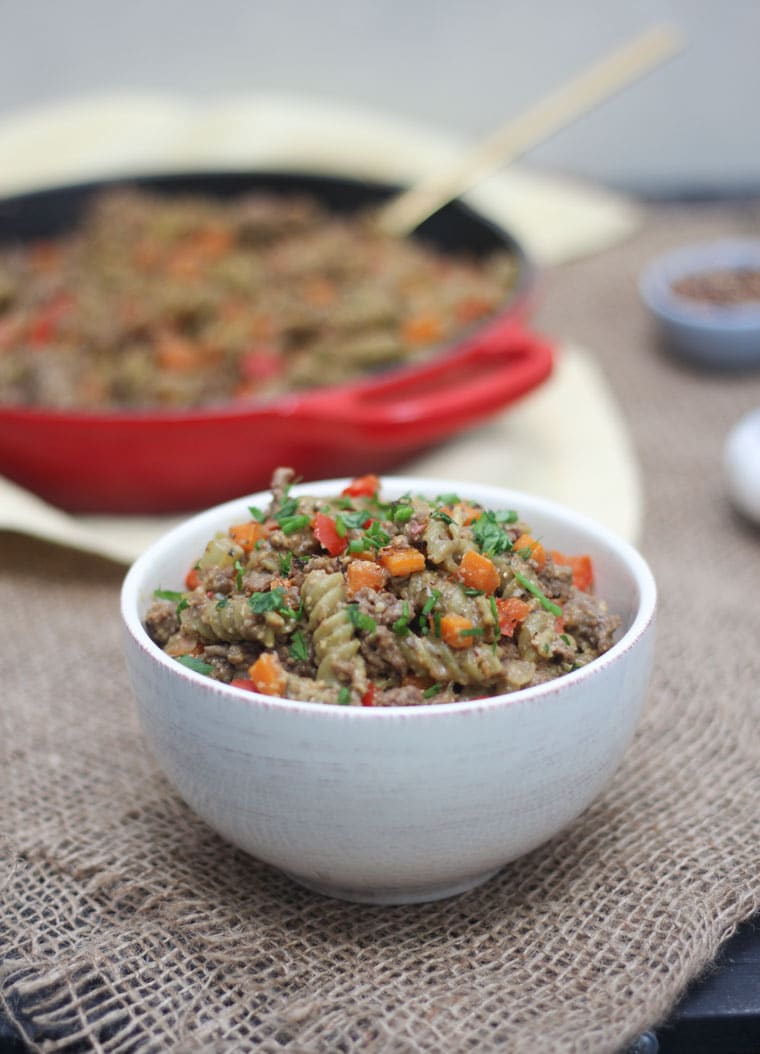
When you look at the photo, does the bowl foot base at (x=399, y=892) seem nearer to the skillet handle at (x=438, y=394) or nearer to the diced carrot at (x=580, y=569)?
the diced carrot at (x=580, y=569)

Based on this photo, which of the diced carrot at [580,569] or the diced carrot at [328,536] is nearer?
the diced carrot at [328,536]

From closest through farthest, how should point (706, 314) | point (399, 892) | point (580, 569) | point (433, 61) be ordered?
point (399, 892) → point (580, 569) → point (706, 314) → point (433, 61)

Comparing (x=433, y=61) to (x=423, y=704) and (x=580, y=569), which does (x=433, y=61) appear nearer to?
(x=580, y=569)

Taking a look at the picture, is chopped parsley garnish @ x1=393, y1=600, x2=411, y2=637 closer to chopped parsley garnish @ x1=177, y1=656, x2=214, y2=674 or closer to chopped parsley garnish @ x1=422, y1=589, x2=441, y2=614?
chopped parsley garnish @ x1=422, y1=589, x2=441, y2=614

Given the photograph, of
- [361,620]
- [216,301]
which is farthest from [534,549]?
[216,301]

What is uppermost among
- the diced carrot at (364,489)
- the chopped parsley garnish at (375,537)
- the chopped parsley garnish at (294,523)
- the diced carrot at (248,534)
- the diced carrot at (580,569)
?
the chopped parsley garnish at (294,523)

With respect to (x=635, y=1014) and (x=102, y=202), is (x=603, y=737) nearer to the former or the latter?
(x=635, y=1014)

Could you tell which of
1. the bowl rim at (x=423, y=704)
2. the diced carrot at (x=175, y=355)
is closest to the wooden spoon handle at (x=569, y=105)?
the diced carrot at (x=175, y=355)

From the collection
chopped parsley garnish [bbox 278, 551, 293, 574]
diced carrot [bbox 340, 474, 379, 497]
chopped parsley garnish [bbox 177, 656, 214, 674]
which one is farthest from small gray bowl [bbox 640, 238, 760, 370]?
chopped parsley garnish [bbox 177, 656, 214, 674]
